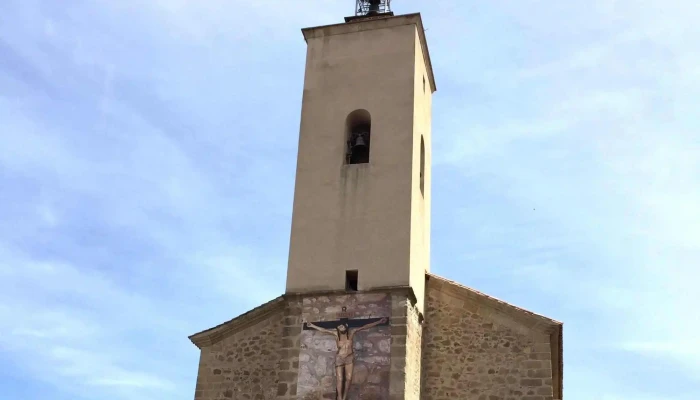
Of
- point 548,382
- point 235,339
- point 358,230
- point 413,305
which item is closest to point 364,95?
point 358,230

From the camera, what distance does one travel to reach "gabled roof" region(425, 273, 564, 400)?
44.5 feet

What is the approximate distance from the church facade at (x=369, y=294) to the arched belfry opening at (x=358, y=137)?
27 millimetres


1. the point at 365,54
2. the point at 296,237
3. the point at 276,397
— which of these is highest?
the point at 365,54

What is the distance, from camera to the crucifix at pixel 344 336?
12453mm

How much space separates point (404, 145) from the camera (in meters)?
14.4

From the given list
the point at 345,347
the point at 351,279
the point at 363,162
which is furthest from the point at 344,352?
the point at 363,162

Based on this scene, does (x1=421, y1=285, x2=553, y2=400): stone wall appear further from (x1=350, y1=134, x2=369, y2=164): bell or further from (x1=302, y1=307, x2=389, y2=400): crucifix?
(x1=350, y1=134, x2=369, y2=164): bell

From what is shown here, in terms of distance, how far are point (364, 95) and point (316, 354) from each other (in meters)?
5.04

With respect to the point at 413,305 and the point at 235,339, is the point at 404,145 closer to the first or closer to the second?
the point at 413,305

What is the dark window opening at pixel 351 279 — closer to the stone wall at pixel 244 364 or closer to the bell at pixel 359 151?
the stone wall at pixel 244 364

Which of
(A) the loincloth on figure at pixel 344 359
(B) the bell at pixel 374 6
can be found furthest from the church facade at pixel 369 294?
(B) the bell at pixel 374 6

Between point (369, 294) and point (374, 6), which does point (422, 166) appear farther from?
point (374, 6)

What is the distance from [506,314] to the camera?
1386 centimetres

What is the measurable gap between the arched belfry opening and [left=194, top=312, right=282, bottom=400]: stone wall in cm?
320
